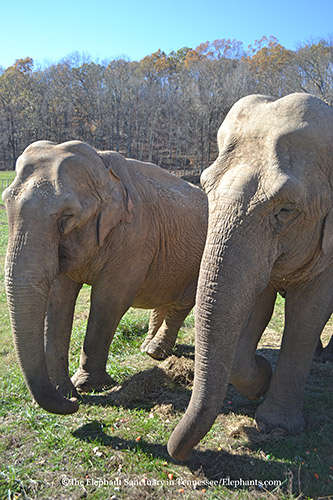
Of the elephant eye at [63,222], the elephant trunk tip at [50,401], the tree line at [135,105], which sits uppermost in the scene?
the tree line at [135,105]

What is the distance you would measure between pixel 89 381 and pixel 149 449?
3.94 ft

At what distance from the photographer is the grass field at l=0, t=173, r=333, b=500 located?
10.1ft

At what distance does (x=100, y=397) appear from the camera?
4449 millimetres

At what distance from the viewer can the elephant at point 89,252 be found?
3.48m

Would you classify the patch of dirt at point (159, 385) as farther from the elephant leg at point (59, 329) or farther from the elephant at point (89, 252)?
the elephant leg at point (59, 329)

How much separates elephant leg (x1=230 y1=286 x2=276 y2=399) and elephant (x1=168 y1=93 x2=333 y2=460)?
914 millimetres

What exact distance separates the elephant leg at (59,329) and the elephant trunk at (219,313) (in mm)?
1944

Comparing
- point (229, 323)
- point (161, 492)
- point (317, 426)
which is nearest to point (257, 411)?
point (317, 426)

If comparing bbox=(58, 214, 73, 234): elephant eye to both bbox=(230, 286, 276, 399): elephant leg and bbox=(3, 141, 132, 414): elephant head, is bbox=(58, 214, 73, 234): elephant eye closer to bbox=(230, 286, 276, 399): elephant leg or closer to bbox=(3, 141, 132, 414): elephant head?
bbox=(3, 141, 132, 414): elephant head

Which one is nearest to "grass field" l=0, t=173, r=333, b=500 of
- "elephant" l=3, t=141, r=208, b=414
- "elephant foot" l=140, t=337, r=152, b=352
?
"elephant" l=3, t=141, r=208, b=414

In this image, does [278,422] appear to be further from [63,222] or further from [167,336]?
[63,222]

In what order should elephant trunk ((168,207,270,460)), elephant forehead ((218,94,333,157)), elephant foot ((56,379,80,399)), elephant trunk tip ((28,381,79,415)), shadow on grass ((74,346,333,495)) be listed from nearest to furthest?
1. elephant trunk ((168,207,270,460))
2. elephant forehead ((218,94,333,157))
3. shadow on grass ((74,346,333,495))
4. elephant trunk tip ((28,381,79,415))
5. elephant foot ((56,379,80,399))

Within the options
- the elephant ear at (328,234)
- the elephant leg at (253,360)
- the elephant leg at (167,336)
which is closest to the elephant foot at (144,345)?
the elephant leg at (167,336)

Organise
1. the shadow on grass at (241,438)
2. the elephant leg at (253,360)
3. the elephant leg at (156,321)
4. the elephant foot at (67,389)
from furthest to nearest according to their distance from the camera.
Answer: the elephant leg at (156,321) < the elephant foot at (67,389) < the elephant leg at (253,360) < the shadow on grass at (241,438)
